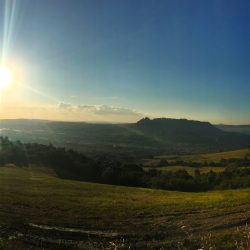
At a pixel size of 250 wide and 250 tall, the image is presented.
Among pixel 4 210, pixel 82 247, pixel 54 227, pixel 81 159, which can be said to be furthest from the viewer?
pixel 81 159

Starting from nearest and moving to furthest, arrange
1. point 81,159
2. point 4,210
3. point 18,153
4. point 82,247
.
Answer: point 82,247 → point 4,210 → point 18,153 → point 81,159

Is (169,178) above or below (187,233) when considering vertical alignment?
below

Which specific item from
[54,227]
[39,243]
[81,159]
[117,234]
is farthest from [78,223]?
[81,159]

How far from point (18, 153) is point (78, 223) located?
94909 mm

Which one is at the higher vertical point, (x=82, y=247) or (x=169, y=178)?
(x=82, y=247)

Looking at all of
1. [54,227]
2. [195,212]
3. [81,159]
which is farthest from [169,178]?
[54,227]

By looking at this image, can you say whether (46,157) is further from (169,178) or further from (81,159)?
(169,178)

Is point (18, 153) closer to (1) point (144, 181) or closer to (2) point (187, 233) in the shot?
(1) point (144, 181)

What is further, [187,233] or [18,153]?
[18,153]

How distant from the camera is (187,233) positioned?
18953 mm

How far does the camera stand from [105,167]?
118 meters

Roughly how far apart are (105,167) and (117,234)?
320 ft

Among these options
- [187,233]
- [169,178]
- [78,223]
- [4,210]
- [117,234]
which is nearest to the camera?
[187,233]

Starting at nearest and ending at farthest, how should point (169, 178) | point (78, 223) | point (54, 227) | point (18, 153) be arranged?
point (54, 227) < point (78, 223) < point (169, 178) < point (18, 153)
